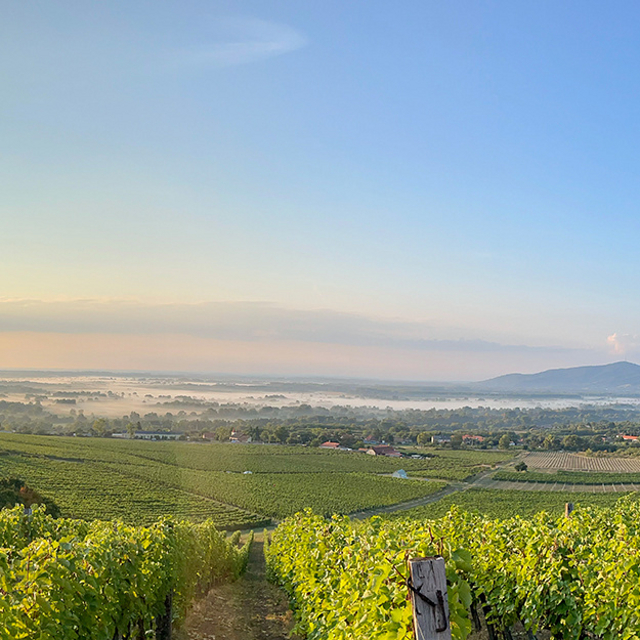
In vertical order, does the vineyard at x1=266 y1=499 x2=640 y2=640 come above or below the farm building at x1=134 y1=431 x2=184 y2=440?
above

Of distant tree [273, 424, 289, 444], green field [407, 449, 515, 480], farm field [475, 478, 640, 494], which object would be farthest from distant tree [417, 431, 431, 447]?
farm field [475, 478, 640, 494]

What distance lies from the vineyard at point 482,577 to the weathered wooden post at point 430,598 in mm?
586

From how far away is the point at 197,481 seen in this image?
180 feet

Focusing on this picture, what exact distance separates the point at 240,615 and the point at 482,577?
7.38m

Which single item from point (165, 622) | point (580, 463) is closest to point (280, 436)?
point (580, 463)

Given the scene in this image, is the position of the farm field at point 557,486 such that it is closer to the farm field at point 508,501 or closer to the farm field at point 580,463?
the farm field at point 508,501

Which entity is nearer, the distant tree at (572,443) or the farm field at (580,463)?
the farm field at (580,463)

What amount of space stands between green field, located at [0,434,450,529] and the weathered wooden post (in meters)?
34.1

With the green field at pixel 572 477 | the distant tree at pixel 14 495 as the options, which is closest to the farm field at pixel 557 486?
the green field at pixel 572 477

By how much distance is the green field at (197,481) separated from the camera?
39.2 meters

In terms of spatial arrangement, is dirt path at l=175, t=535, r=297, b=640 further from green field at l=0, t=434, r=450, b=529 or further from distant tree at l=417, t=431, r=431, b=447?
distant tree at l=417, t=431, r=431, b=447

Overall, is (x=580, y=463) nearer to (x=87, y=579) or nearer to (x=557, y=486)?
(x=557, y=486)

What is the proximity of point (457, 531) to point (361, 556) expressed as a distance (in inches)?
141

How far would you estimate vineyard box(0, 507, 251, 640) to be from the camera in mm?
3881
